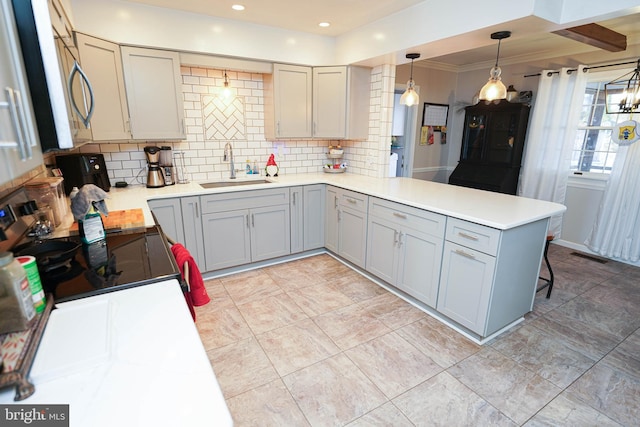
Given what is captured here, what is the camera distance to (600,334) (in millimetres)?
2418

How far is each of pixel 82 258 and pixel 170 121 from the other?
191cm

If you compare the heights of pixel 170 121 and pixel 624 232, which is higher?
pixel 170 121

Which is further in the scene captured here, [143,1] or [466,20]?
[143,1]

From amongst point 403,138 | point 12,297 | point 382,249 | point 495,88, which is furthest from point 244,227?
point 403,138

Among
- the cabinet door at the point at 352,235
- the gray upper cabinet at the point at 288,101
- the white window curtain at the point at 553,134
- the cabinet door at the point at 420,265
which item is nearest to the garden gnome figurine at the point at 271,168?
the gray upper cabinet at the point at 288,101

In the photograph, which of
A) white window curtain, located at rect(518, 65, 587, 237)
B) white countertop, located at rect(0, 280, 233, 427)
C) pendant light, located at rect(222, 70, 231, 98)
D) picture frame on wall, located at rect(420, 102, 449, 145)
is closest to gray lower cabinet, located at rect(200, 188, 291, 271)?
pendant light, located at rect(222, 70, 231, 98)

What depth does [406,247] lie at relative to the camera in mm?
2703

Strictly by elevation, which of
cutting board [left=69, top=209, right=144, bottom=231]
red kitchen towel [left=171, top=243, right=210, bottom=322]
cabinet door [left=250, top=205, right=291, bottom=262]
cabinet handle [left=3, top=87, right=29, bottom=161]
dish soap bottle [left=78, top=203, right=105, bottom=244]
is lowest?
cabinet door [left=250, top=205, right=291, bottom=262]

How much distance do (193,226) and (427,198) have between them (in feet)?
6.92

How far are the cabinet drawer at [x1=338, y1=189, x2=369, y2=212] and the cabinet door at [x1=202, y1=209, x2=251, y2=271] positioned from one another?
1.00m

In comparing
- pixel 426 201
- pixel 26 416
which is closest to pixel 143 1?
pixel 426 201

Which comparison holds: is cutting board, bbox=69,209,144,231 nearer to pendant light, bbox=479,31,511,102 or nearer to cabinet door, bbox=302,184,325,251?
cabinet door, bbox=302,184,325,251

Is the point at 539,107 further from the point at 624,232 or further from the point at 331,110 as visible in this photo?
the point at 331,110

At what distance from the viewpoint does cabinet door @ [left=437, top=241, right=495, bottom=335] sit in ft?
7.03
